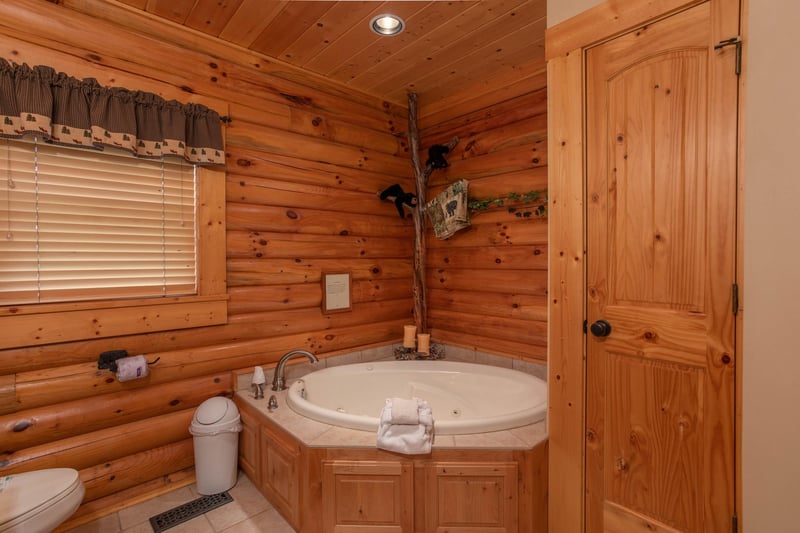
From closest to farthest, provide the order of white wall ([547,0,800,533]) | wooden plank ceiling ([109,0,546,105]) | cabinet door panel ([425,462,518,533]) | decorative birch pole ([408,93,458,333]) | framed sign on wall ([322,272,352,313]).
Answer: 1. white wall ([547,0,800,533])
2. cabinet door panel ([425,462,518,533])
3. wooden plank ceiling ([109,0,546,105])
4. framed sign on wall ([322,272,352,313])
5. decorative birch pole ([408,93,458,333])

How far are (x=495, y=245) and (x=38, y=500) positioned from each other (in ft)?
9.21

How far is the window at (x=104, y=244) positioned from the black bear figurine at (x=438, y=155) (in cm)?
163

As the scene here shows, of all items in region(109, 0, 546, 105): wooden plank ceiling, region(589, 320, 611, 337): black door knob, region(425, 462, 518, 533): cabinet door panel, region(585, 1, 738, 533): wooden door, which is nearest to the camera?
region(585, 1, 738, 533): wooden door

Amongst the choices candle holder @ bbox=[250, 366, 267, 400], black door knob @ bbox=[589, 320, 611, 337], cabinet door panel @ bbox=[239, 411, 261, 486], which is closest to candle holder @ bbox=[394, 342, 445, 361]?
candle holder @ bbox=[250, 366, 267, 400]

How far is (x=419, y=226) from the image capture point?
3.43 metres

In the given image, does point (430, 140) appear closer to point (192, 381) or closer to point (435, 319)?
point (435, 319)

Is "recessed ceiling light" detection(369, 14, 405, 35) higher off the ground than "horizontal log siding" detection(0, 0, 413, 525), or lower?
higher

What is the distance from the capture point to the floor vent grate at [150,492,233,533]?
79.7 inches

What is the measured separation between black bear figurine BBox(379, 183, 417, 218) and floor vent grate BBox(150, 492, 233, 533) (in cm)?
234

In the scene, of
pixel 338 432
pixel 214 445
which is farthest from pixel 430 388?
pixel 214 445

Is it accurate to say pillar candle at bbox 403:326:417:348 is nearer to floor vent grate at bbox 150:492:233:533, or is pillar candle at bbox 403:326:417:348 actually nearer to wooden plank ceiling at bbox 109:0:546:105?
floor vent grate at bbox 150:492:233:533

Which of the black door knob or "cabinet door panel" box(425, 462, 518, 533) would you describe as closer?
the black door knob

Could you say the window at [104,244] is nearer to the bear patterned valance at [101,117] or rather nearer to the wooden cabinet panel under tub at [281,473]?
the bear patterned valance at [101,117]

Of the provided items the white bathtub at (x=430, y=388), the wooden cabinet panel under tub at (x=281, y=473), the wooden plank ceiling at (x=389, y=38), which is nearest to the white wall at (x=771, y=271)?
the white bathtub at (x=430, y=388)
